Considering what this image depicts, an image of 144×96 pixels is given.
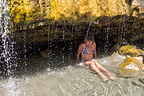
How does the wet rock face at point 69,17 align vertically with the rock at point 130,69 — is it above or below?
above

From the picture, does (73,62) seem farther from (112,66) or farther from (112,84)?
(112,84)

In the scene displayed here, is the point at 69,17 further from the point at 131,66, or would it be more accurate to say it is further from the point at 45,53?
the point at 45,53

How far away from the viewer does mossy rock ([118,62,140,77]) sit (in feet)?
17.4

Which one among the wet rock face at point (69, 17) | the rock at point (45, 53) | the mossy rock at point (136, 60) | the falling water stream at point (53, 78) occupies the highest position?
the wet rock face at point (69, 17)

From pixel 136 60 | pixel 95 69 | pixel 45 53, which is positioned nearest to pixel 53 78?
pixel 95 69

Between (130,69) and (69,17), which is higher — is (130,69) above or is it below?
below

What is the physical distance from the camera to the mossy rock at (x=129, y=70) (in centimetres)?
529

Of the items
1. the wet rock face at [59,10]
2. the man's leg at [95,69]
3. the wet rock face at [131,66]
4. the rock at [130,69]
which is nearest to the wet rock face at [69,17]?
the wet rock face at [59,10]

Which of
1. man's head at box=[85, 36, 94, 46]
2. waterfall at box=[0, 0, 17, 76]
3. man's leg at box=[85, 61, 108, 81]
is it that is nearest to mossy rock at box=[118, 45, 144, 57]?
man's head at box=[85, 36, 94, 46]

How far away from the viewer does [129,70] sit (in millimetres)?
5402

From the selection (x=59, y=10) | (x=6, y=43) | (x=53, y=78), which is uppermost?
(x=59, y=10)

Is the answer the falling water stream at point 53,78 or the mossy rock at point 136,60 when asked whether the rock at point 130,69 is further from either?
the falling water stream at point 53,78

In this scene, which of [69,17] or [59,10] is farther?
[69,17]

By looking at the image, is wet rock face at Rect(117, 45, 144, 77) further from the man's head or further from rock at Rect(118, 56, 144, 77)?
the man's head
